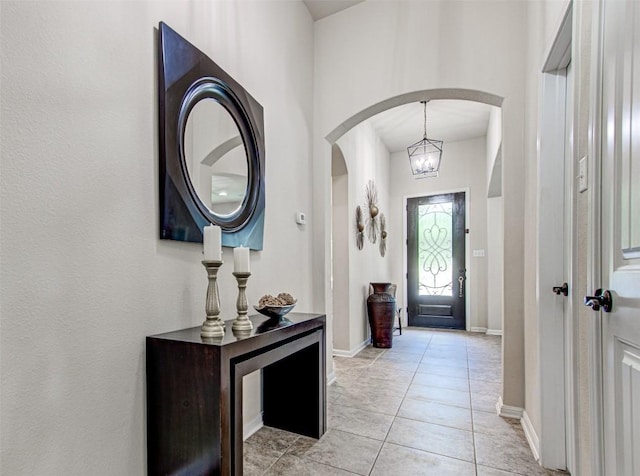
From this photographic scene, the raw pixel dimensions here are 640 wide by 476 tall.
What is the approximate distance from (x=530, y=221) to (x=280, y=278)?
1696 mm

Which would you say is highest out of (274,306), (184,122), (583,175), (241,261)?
(184,122)

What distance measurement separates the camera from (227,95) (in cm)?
195

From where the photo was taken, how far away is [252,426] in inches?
82.7

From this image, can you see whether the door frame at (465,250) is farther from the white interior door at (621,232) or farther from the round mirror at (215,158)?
the white interior door at (621,232)

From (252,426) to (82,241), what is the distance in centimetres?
155

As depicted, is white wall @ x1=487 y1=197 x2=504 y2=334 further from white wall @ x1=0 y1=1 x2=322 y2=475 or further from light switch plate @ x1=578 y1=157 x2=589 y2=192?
white wall @ x1=0 y1=1 x2=322 y2=475

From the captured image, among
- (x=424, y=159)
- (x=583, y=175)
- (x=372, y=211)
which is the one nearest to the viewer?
(x=583, y=175)

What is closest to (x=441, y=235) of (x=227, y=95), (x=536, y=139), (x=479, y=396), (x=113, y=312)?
(x=479, y=396)

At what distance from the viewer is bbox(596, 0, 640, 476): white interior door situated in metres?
0.90

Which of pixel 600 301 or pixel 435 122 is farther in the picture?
pixel 435 122

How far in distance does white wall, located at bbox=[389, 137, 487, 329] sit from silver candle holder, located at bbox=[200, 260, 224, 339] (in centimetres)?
484

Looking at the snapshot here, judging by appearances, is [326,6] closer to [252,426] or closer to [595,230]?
[595,230]

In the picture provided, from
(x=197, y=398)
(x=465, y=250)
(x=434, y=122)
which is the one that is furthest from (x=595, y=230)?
(x=465, y=250)

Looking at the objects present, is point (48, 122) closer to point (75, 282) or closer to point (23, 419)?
point (75, 282)
